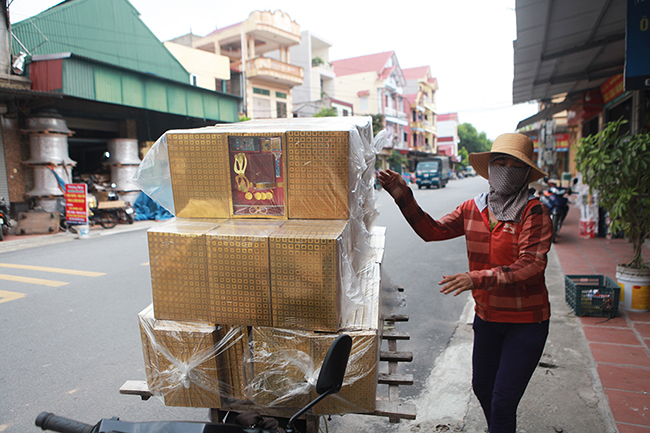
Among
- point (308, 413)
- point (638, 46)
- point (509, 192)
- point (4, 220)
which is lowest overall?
point (308, 413)

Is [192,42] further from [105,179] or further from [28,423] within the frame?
[28,423]

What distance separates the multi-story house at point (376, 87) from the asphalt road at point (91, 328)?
33.8 meters

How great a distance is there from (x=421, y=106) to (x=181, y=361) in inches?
2159

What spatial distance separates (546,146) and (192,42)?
22719mm

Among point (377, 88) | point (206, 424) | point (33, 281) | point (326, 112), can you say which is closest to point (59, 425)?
point (206, 424)

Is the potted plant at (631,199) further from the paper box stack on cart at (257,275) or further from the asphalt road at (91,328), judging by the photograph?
the paper box stack on cart at (257,275)

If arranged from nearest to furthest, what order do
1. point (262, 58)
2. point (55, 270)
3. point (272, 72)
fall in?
point (55, 270) < point (262, 58) < point (272, 72)

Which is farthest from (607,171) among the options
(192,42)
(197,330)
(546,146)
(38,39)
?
(192,42)

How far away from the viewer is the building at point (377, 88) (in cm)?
4169

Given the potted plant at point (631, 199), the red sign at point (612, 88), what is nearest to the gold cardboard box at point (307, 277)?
the potted plant at point (631, 199)

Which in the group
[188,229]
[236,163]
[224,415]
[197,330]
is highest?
[236,163]

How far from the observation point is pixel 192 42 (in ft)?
93.5

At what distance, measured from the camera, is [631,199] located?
4.85 m

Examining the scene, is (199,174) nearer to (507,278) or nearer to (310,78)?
(507,278)
